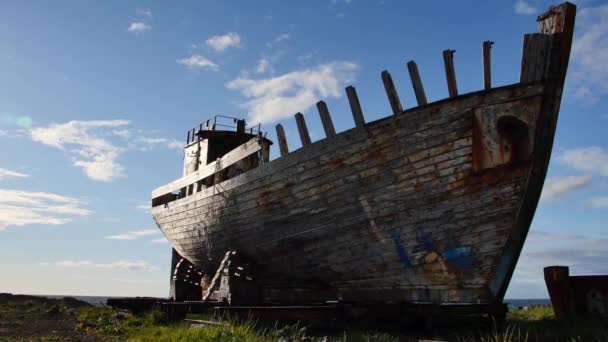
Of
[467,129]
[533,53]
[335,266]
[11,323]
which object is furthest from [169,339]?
[11,323]

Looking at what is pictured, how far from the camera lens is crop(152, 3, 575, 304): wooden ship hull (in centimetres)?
712

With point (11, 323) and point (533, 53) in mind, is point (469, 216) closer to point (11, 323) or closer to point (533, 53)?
point (533, 53)

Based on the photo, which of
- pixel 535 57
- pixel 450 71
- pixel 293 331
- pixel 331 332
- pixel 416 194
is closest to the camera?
pixel 535 57

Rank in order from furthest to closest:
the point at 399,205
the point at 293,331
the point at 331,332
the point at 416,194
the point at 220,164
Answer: the point at 220,164 → the point at 331,332 → the point at 399,205 → the point at 416,194 → the point at 293,331

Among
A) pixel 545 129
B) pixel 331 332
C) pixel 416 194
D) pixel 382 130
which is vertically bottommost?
pixel 331 332

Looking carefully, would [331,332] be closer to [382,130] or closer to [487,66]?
[382,130]

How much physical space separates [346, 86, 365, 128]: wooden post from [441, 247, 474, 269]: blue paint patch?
2.45 meters

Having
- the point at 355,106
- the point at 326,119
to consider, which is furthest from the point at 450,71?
the point at 326,119

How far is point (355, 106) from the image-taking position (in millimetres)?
8156

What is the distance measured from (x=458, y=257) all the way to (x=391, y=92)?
2.80m

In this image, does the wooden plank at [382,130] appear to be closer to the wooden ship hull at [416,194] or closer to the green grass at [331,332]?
the wooden ship hull at [416,194]

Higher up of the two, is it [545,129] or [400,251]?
[545,129]

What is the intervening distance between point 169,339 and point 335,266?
3271 millimetres

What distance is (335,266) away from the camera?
8.68m
